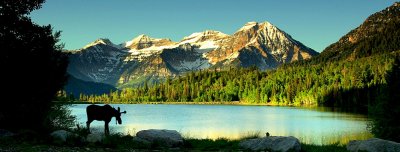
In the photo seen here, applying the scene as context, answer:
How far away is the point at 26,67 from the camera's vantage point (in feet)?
96.9

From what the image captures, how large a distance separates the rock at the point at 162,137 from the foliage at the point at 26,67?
24.0ft

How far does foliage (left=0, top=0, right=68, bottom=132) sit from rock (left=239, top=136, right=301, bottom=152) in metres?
13.8

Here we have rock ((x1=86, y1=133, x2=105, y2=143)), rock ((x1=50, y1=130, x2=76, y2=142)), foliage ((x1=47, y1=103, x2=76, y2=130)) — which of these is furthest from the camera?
foliage ((x1=47, y1=103, x2=76, y2=130))

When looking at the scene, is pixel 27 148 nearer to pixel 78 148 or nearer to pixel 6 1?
pixel 78 148

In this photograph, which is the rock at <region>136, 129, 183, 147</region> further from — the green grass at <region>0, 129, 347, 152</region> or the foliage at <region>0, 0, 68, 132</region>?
the foliage at <region>0, 0, 68, 132</region>

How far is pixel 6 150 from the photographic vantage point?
890 inches

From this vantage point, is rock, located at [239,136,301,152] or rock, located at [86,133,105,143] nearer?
rock, located at [239,136,301,152]

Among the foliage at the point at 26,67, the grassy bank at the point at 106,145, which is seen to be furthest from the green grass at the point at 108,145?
the foliage at the point at 26,67

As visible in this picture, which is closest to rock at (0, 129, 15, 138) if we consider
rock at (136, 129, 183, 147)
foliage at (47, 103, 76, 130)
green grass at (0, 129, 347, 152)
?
green grass at (0, 129, 347, 152)

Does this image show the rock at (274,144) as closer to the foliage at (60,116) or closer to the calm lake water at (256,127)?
the calm lake water at (256,127)

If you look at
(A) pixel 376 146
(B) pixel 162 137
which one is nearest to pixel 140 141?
(B) pixel 162 137

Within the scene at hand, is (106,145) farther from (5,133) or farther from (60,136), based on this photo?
(5,133)

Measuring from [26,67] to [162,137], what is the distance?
1016 cm

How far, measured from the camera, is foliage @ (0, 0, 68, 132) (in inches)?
1152
